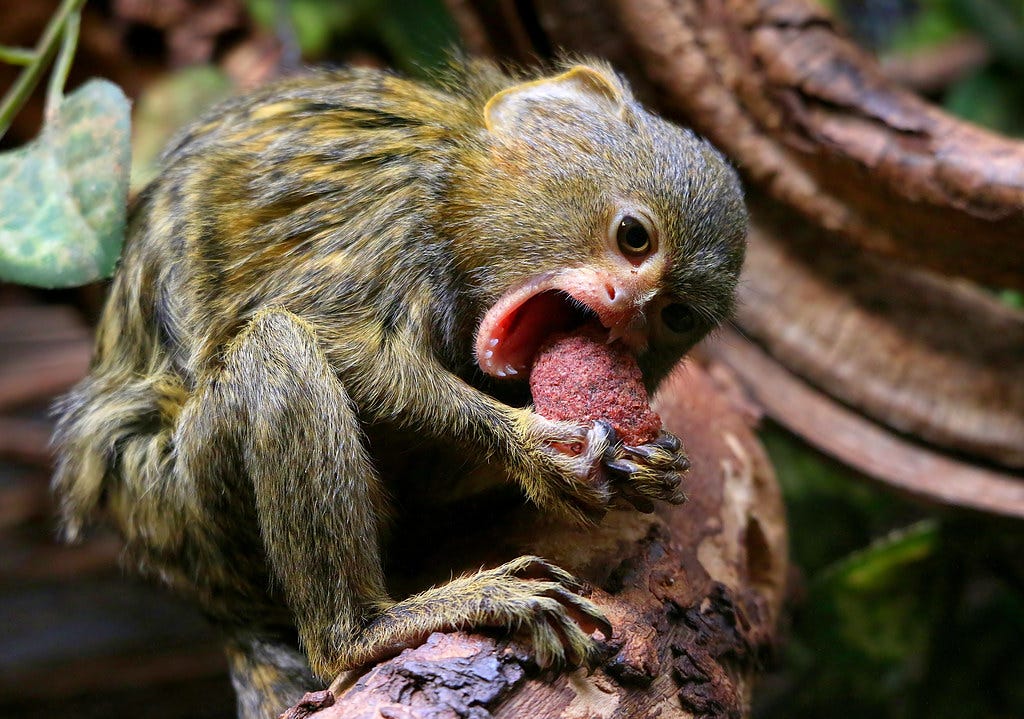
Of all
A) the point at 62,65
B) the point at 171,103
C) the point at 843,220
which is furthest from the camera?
the point at 171,103

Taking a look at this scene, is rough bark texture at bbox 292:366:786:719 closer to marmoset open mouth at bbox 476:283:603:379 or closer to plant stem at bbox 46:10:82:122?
marmoset open mouth at bbox 476:283:603:379

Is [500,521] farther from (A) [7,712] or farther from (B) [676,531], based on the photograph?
(A) [7,712]

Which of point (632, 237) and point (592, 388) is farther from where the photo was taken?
point (632, 237)

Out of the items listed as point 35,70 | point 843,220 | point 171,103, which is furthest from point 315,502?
point 171,103

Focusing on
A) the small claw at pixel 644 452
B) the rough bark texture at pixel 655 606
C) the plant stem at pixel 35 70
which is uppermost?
the small claw at pixel 644 452

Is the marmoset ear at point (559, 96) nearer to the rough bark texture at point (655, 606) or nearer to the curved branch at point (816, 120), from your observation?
the curved branch at point (816, 120)

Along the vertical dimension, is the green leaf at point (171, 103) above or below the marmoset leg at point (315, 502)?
below

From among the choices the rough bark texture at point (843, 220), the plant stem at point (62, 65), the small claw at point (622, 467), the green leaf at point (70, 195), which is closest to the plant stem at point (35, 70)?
the plant stem at point (62, 65)

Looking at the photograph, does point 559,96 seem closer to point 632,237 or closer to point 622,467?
point 632,237
